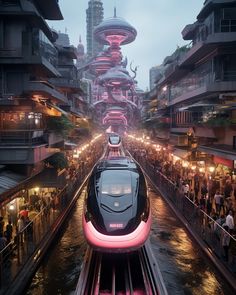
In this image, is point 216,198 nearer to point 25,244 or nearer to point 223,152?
point 223,152

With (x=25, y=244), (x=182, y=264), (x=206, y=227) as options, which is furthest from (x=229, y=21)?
(x=25, y=244)

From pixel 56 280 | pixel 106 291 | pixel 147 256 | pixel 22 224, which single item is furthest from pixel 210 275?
pixel 22 224

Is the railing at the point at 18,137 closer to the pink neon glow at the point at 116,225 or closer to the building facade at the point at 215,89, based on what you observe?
the pink neon glow at the point at 116,225

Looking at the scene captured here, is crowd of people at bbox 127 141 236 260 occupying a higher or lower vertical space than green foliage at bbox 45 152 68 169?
lower

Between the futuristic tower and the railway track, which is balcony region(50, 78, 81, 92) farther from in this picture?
the futuristic tower

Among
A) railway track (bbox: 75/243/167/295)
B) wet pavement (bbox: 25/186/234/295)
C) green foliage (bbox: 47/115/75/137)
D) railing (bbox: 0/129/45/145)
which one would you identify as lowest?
wet pavement (bbox: 25/186/234/295)

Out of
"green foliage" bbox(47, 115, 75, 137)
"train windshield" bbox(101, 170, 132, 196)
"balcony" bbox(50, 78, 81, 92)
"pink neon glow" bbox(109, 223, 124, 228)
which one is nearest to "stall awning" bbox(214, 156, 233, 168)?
"train windshield" bbox(101, 170, 132, 196)
